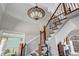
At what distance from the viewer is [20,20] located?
482cm

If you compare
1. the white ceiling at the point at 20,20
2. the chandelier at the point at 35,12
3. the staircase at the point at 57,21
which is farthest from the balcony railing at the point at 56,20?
the chandelier at the point at 35,12

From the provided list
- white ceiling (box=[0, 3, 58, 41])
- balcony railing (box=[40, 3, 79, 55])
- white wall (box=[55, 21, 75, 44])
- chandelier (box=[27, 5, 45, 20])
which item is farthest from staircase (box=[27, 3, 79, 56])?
chandelier (box=[27, 5, 45, 20])

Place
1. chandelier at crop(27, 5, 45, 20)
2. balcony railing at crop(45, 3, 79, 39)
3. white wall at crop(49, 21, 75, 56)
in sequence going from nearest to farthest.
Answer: white wall at crop(49, 21, 75, 56), balcony railing at crop(45, 3, 79, 39), chandelier at crop(27, 5, 45, 20)

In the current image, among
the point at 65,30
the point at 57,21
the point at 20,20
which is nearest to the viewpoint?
the point at 65,30

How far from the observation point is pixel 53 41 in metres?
4.19

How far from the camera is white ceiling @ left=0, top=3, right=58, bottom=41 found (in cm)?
441

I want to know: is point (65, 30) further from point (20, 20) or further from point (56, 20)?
point (20, 20)

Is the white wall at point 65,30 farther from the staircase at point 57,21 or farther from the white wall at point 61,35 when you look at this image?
the staircase at point 57,21

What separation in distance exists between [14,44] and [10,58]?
57.1 inches

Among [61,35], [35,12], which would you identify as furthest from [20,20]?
[61,35]

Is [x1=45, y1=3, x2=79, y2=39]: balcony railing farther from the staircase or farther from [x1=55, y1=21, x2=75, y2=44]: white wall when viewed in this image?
[x1=55, y1=21, x2=75, y2=44]: white wall

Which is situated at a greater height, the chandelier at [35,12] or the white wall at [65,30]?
the chandelier at [35,12]

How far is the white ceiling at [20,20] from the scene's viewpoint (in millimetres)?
4414

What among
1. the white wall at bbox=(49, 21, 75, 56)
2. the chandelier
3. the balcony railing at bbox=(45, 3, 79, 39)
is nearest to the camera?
the white wall at bbox=(49, 21, 75, 56)
